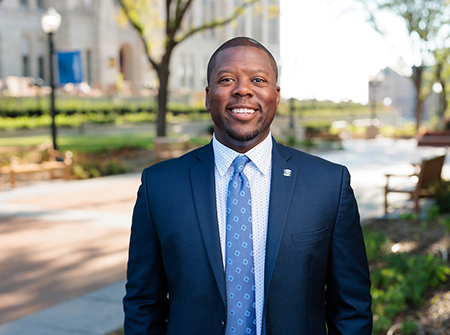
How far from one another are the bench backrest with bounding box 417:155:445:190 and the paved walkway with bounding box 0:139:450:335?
906 millimetres

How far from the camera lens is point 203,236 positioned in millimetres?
2025

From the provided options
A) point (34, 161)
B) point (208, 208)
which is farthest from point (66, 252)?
point (34, 161)

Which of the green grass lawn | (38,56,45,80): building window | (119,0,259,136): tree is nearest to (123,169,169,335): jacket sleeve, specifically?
(119,0,259,136): tree

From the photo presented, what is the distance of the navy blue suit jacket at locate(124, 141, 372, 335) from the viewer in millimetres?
2021

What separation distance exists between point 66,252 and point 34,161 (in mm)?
8662

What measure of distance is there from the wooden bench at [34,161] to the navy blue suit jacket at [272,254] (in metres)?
11.7

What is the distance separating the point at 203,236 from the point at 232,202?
174 mm

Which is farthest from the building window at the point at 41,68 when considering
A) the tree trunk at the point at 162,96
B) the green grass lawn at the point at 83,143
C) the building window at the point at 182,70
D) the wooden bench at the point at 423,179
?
the wooden bench at the point at 423,179

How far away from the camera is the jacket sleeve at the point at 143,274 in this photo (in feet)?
7.04

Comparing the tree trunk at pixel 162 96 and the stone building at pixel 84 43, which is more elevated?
the stone building at pixel 84 43

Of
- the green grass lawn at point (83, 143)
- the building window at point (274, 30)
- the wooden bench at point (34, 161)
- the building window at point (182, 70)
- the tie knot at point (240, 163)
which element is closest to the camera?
the tie knot at point (240, 163)

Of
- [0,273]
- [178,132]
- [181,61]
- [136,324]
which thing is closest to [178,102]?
[178,132]

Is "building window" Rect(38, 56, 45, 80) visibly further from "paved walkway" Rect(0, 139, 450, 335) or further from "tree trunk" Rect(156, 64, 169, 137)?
"paved walkway" Rect(0, 139, 450, 335)

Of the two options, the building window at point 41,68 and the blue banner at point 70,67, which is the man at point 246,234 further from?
the building window at point 41,68
